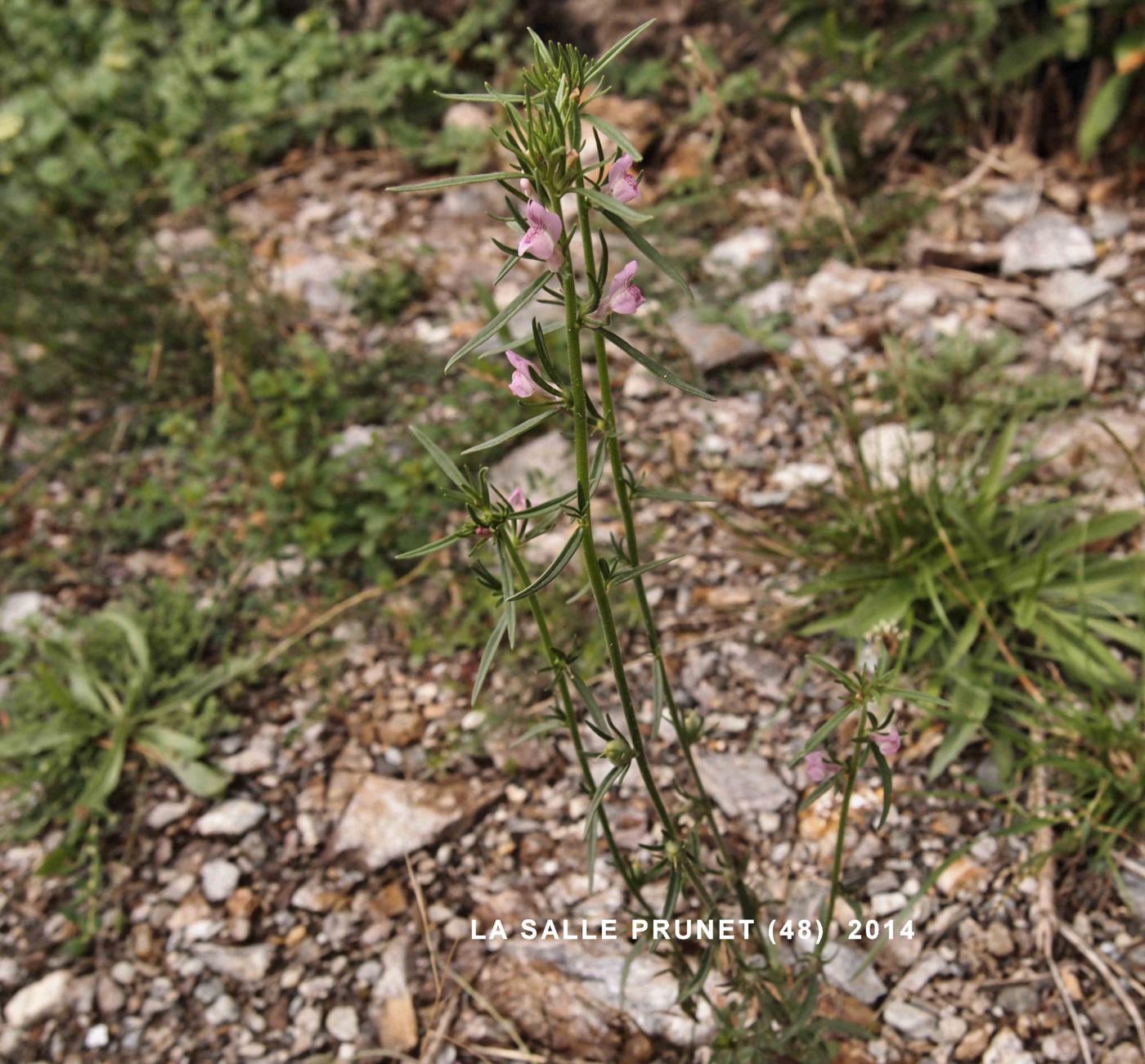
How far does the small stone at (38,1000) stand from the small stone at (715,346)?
7.43 feet

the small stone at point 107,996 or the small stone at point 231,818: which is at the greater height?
the small stone at point 231,818

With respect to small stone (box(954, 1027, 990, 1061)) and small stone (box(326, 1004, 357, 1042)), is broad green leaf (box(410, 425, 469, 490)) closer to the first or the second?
small stone (box(326, 1004, 357, 1042))

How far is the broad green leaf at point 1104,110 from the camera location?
133 inches

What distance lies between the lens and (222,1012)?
222 centimetres

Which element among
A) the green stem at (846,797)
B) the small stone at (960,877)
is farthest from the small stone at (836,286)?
the green stem at (846,797)

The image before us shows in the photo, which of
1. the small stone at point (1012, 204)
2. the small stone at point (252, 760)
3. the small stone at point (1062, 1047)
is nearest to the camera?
the small stone at point (1062, 1047)

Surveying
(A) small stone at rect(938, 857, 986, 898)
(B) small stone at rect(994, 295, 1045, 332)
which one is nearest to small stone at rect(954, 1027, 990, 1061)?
(A) small stone at rect(938, 857, 986, 898)

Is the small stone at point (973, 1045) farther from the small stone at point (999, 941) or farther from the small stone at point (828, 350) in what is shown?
the small stone at point (828, 350)

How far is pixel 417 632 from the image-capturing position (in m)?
2.82

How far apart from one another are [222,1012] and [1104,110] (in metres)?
3.53

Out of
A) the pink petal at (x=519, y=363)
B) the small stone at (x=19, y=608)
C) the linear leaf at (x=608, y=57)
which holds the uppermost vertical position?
the linear leaf at (x=608, y=57)

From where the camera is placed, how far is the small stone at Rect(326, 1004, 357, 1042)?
7.06 ft

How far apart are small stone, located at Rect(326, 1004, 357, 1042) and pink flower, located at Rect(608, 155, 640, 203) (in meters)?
1.71

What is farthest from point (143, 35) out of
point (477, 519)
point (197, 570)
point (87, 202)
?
point (477, 519)
